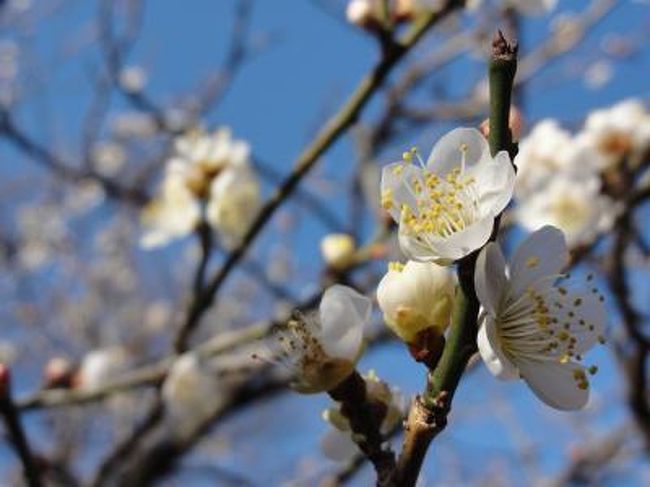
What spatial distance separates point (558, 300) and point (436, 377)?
219 millimetres

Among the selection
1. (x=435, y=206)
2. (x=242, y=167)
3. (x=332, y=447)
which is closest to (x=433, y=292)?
(x=435, y=206)

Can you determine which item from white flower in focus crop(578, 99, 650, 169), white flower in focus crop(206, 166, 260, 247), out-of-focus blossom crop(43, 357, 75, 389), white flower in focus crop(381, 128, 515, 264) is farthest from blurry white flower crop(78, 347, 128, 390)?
white flower in focus crop(381, 128, 515, 264)

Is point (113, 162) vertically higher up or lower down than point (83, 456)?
higher up

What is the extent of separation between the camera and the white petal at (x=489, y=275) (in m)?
0.68

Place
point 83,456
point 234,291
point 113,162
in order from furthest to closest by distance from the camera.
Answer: point 234,291 → point 113,162 → point 83,456

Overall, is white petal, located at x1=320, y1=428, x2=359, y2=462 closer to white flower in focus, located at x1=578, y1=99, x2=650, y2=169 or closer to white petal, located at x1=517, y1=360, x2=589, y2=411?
white petal, located at x1=517, y1=360, x2=589, y2=411

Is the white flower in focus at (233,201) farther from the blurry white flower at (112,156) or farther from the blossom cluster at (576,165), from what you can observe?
the blurry white flower at (112,156)

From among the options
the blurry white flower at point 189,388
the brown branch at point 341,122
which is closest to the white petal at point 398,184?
the brown branch at point 341,122

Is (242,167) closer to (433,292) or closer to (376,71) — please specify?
(376,71)

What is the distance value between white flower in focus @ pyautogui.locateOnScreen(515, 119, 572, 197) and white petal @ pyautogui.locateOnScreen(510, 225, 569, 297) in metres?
1.48

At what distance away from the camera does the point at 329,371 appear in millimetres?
806

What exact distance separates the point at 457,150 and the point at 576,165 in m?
1.45

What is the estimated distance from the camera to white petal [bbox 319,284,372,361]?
2.65ft

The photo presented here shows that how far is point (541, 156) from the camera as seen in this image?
2.29 meters
